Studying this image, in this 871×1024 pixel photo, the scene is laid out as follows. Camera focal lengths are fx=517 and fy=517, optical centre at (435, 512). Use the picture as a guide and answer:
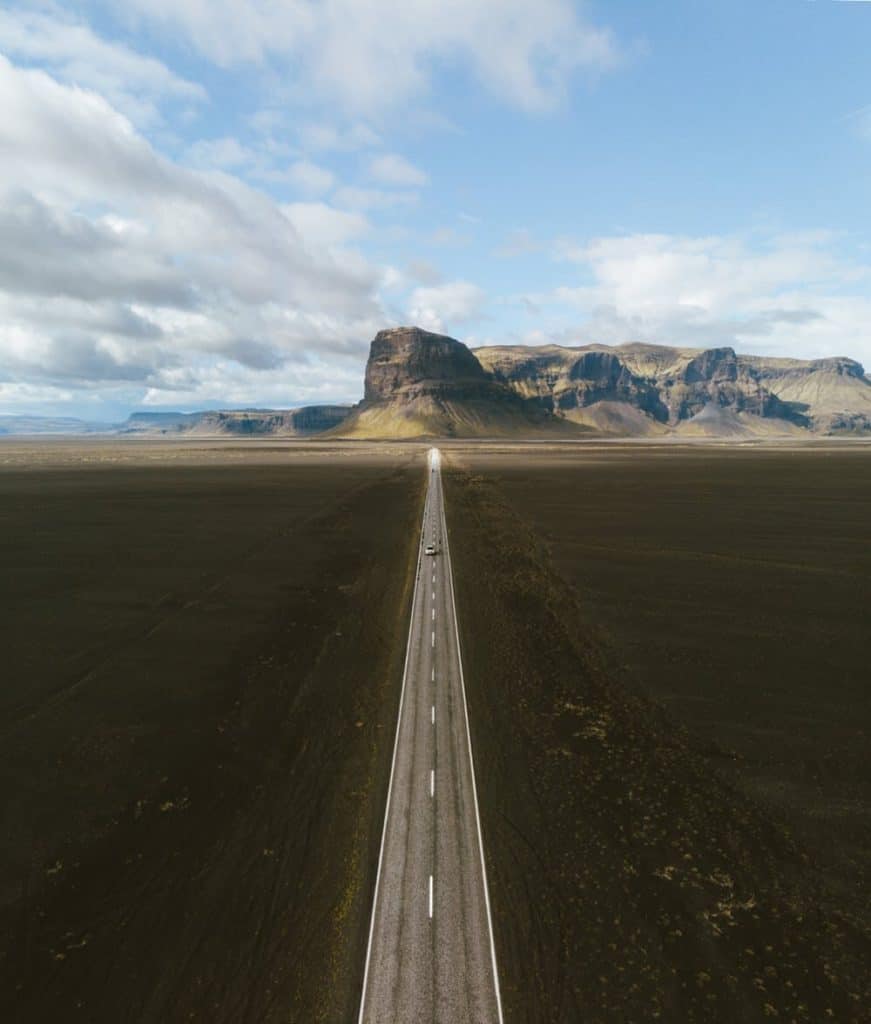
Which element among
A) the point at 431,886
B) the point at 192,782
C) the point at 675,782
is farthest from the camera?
the point at 192,782

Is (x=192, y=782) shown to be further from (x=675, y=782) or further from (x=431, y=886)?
(x=675, y=782)

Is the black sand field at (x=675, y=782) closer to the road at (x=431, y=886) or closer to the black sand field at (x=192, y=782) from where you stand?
the road at (x=431, y=886)

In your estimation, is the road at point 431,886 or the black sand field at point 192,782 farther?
the black sand field at point 192,782

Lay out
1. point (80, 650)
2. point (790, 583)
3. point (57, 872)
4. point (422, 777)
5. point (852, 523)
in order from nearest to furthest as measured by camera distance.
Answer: point (57, 872) → point (422, 777) → point (80, 650) → point (790, 583) → point (852, 523)

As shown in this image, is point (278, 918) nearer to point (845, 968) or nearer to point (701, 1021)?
point (701, 1021)

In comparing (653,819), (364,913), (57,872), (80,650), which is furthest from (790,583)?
(80,650)

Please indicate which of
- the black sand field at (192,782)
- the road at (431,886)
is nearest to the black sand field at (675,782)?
the road at (431,886)

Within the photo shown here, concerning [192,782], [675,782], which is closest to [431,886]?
[675,782]
